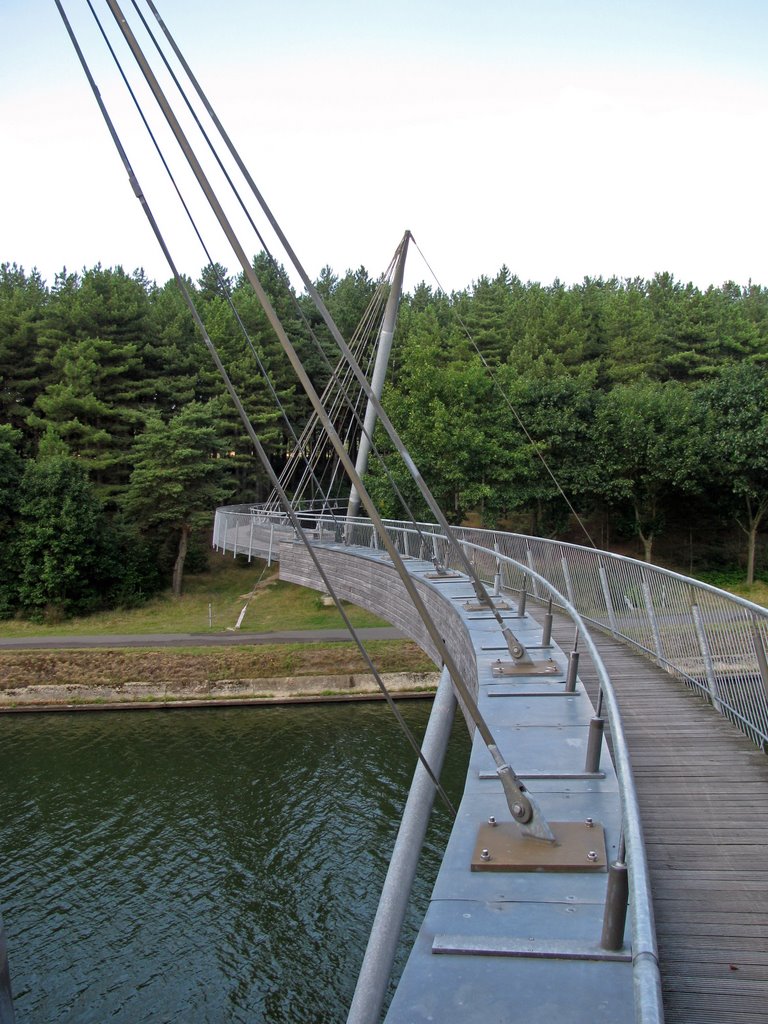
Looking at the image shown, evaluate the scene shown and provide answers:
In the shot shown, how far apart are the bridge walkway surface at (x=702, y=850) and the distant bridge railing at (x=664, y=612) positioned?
1.09 ft

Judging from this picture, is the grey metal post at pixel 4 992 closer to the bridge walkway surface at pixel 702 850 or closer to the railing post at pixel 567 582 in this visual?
the bridge walkway surface at pixel 702 850

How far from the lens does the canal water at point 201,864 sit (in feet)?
37.1

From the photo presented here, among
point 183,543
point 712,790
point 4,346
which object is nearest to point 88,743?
point 183,543

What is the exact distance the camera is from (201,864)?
14875mm

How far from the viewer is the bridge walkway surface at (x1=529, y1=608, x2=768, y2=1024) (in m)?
3.75

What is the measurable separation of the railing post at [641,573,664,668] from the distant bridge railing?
12 millimetres

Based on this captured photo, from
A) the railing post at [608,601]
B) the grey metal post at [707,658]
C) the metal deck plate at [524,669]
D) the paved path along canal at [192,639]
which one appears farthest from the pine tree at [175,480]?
the grey metal post at [707,658]

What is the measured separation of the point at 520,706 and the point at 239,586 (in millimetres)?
33038

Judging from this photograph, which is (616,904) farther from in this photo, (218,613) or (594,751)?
(218,613)

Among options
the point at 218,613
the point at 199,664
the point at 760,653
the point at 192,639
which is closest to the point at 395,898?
the point at 760,653

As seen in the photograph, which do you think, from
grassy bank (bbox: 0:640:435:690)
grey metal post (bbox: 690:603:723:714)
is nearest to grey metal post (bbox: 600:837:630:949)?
grey metal post (bbox: 690:603:723:714)

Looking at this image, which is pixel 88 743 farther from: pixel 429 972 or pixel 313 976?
pixel 429 972

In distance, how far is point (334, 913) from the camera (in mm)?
12828

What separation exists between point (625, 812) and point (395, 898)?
0.92 m
